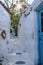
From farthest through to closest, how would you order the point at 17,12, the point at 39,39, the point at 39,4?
1. the point at 17,12
2. the point at 39,39
3. the point at 39,4

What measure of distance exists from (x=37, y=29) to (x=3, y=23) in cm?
210

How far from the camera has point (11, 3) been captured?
24062mm

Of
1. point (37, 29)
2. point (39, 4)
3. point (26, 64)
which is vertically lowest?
point (26, 64)

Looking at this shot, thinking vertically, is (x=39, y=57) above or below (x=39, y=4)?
below

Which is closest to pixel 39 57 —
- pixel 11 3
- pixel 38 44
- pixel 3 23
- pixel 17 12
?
pixel 38 44

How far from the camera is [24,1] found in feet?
74.0

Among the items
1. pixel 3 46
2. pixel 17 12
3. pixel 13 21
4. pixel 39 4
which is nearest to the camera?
pixel 39 4

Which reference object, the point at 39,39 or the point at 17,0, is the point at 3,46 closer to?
the point at 39,39

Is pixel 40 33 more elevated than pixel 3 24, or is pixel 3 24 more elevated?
pixel 3 24

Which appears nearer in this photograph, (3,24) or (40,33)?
(40,33)

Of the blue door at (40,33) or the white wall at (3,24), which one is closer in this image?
the blue door at (40,33)

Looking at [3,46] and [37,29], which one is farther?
[3,46]

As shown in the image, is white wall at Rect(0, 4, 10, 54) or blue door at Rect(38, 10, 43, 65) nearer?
blue door at Rect(38, 10, 43, 65)

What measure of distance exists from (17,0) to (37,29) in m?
16.6
